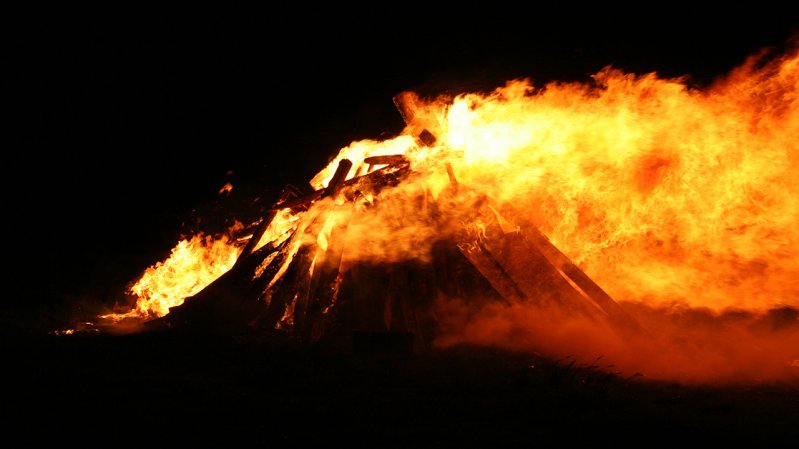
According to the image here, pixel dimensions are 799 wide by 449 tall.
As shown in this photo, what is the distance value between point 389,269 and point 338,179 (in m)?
A: 1.82

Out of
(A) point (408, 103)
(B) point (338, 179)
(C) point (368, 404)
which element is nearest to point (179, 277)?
(B) point (338, 179)

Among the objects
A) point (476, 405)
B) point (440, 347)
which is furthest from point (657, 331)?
point (476, 405)

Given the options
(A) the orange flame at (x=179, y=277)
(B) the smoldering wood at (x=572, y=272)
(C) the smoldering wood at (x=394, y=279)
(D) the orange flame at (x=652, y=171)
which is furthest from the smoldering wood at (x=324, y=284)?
(A) the orange flame at (x=179, y=277)

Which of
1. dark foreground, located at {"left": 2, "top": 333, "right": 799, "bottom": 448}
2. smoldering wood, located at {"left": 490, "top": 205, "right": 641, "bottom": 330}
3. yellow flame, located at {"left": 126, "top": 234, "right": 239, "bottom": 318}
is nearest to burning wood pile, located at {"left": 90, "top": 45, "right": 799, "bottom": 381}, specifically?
smoldering wood, located at {"left": 490, "top": 205, "right": 641, "bottom": 330}

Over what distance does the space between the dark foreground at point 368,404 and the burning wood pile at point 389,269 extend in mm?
1045

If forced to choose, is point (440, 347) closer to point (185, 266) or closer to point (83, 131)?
point (185, 266)

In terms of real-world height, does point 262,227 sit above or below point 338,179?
below

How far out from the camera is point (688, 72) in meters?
6.60

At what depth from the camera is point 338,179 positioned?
7.26 metres

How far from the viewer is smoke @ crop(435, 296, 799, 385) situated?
447cm

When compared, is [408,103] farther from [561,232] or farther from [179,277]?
[179,277]

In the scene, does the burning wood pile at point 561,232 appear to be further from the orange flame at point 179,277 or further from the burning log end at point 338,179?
the orange flame at point 179,277

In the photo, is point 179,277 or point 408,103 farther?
point 179,277

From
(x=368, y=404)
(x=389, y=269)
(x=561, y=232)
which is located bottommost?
(x=368, y=404)
